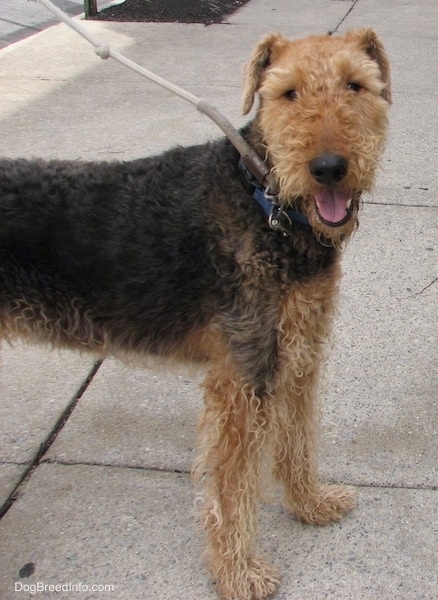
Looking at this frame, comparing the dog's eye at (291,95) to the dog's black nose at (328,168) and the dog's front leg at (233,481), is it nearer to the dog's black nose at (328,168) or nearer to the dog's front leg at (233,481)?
the dog's black nose at (328,168)

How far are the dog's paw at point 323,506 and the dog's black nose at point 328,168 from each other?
1359mm

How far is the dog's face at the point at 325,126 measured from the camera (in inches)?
81.2

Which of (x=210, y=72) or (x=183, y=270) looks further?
(x=210, y=72)

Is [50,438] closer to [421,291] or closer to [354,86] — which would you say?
[354,86]

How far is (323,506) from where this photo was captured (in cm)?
283

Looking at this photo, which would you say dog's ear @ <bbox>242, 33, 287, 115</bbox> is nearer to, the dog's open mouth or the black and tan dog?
the black and tan dog

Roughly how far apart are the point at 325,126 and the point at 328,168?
0.46 ft

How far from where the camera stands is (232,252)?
2395mm

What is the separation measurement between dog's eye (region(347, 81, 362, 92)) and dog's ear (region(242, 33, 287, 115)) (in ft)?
1.10

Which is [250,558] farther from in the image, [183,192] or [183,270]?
[183,192]

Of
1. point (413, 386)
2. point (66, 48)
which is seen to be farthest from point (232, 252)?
point (66, 48)

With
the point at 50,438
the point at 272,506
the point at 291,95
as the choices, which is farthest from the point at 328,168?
the point at 50,438

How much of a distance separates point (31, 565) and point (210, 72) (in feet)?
20.5

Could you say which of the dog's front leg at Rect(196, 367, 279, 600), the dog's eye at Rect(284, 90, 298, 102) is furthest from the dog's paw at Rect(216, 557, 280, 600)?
the dog's eye at Rect(284, 90, 298, 102)
